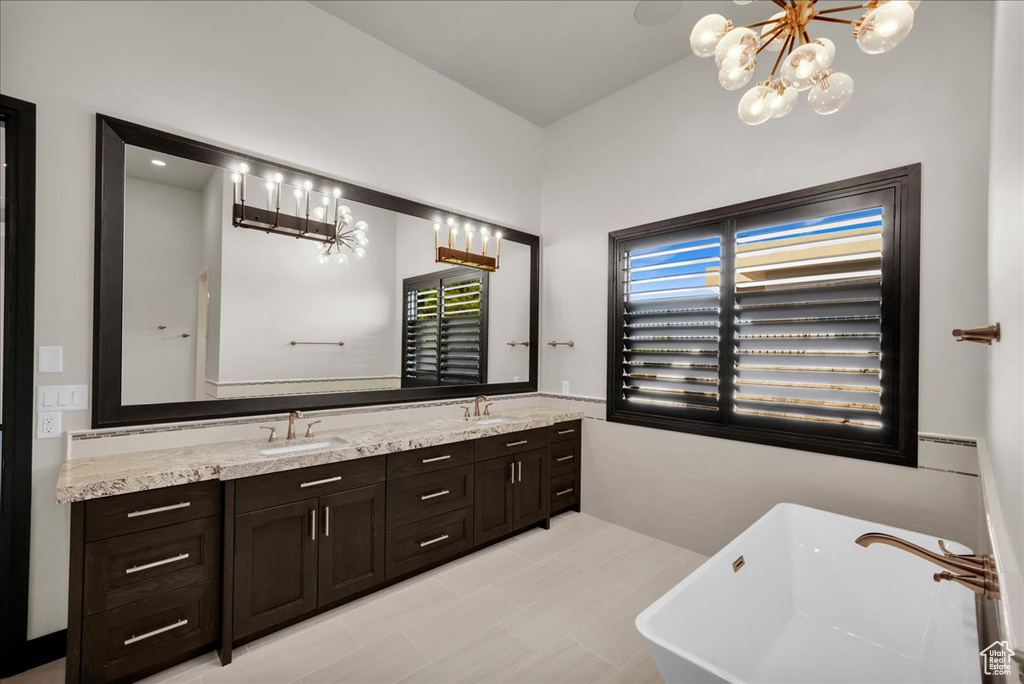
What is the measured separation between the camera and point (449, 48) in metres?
3.16

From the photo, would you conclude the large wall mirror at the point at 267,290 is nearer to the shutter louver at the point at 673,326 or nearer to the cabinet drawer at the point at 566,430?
the cabinet drawer at the point at 566,430

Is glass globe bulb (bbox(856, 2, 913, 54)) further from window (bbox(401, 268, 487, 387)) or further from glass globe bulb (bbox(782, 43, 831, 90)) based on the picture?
window (bbox(401, 268, 487, 387))

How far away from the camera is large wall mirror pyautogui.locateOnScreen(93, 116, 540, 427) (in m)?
2.15

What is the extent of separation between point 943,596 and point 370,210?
11.7 ft

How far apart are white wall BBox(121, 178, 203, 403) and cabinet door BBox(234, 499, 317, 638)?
2.59 feet

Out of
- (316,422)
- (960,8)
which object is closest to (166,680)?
(316,422)

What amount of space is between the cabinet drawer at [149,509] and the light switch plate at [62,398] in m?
0.58

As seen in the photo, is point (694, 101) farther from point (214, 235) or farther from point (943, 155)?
point (214, 235)

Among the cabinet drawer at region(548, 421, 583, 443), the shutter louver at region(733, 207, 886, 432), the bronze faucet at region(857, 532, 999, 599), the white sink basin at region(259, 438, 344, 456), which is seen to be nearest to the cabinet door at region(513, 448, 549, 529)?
the cabinet drawer at region(548, 421, 583, 443)

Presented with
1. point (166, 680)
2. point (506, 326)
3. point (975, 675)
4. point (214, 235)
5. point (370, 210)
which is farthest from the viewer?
point (506, 326)

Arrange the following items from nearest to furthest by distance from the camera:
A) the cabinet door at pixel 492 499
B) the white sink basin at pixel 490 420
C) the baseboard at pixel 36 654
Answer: the baseboard at pixel 36 654 → the cabinet door at pixel 492 499 → the white sink basin at pixel 490 420

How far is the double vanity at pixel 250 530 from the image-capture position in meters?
1.75

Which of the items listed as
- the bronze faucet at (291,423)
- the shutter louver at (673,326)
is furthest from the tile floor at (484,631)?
the shutter louver at (673,326)

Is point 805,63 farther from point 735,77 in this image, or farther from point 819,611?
point 819,611
